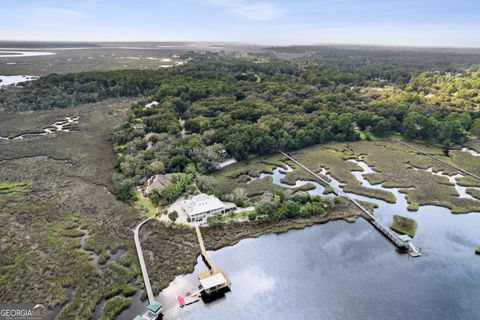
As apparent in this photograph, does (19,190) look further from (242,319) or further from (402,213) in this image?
(402,213)

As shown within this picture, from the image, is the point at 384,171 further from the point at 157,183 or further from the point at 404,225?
the point at 157,183

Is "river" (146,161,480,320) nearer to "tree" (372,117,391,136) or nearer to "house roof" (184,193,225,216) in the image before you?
"house roof" (184,193,225,216)

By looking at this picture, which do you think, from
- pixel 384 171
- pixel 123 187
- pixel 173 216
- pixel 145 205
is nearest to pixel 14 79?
pixel 123 187

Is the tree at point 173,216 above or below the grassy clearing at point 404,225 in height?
above

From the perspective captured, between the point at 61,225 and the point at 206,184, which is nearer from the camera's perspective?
the point at 61,225

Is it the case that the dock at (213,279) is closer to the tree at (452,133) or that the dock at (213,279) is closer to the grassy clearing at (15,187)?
the grassy clearing at (15,187)

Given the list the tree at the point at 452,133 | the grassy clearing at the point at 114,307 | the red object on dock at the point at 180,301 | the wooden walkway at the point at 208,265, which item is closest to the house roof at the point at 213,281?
the wooden walkway at the point at 208,265
